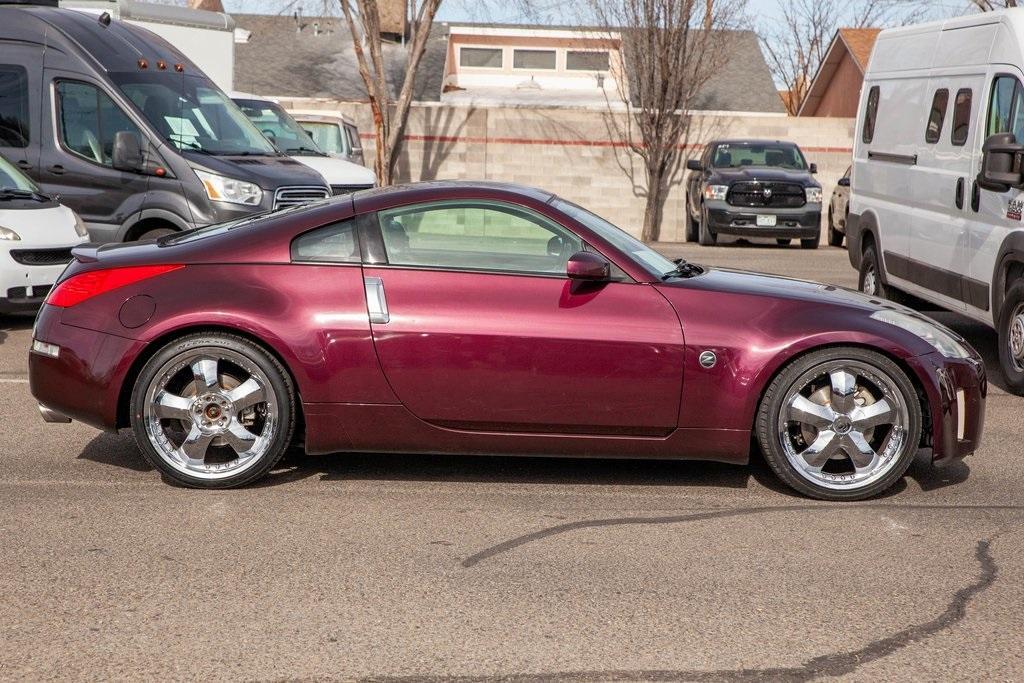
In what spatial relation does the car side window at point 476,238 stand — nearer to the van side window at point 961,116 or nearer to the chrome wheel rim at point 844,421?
the chrome wheel rim at point 844,421

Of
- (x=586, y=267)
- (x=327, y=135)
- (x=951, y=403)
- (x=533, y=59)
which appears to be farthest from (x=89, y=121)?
(x=533, y=59)

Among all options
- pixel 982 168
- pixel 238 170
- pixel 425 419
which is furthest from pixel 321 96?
pixel 425 419

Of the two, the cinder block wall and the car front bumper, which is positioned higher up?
the cinder block wall

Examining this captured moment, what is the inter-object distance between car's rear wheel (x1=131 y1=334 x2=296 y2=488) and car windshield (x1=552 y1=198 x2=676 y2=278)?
5.10ft

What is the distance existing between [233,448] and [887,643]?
303cm

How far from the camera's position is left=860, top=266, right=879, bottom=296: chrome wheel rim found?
11.9m

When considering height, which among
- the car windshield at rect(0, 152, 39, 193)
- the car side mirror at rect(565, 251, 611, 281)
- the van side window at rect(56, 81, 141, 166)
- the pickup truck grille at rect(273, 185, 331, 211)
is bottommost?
the pickup truck grille at rect(273, 185, 331, 211)

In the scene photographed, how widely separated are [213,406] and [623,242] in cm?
206

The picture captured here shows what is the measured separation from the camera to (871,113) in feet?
39.3

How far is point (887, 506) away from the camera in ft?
19.3

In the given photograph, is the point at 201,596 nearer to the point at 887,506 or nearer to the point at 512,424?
the point at 512,424

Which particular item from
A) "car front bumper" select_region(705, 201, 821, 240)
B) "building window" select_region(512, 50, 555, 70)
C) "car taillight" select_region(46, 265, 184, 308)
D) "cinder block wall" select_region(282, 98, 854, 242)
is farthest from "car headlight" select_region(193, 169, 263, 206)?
"building window" select_region(512, 50, 555, 70)

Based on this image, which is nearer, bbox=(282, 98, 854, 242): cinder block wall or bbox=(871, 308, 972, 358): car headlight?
bbox=(871, 308, 972, 358): car headlight

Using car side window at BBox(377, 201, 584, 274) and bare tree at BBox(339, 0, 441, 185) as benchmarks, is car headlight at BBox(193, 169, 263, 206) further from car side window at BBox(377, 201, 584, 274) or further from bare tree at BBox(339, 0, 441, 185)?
bare tree at BBox(339, 0, 441, 185)
